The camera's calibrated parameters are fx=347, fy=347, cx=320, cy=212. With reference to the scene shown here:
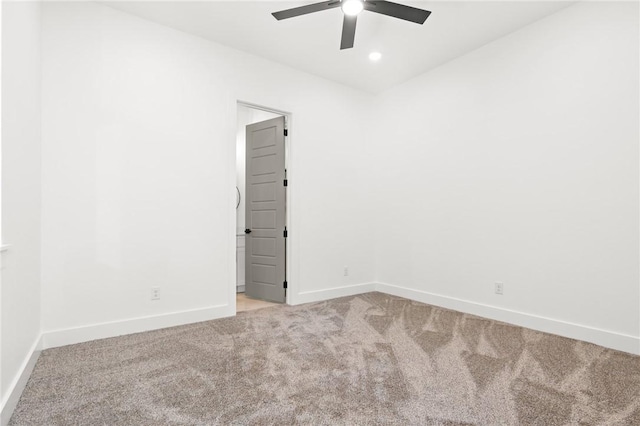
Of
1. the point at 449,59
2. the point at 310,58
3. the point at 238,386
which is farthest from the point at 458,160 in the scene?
the point at 238,386

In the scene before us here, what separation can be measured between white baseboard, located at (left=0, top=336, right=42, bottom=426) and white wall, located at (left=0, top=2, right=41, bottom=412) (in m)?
0.01

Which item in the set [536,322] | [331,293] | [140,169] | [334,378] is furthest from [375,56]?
[334,378]

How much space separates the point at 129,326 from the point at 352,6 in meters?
3.27

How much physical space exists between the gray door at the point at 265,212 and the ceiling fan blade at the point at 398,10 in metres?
1.89

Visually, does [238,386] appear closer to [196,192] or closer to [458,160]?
[196,192]

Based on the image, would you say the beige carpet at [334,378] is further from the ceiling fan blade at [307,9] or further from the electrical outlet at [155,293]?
the ceiling fan blade at [307,9]

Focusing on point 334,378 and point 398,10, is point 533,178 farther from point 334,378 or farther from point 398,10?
point 334,378

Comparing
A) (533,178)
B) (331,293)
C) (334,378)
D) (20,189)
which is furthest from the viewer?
(331,293)

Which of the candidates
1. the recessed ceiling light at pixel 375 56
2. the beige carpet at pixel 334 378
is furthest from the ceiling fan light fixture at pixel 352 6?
the beige carpet at pixel 334 378

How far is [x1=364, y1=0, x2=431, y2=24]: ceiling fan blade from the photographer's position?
2.63 meters

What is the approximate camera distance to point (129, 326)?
10.2ft

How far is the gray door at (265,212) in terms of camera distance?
14.2ft

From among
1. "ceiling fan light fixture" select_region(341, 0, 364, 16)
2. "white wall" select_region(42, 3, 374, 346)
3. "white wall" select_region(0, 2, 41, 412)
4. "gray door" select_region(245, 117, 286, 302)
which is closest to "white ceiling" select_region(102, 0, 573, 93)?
"white wall" select_region(42, 3, 374, 346)

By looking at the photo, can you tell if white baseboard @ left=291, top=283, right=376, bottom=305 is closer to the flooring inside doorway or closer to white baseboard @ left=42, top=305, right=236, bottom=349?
the flooring inside doorway
